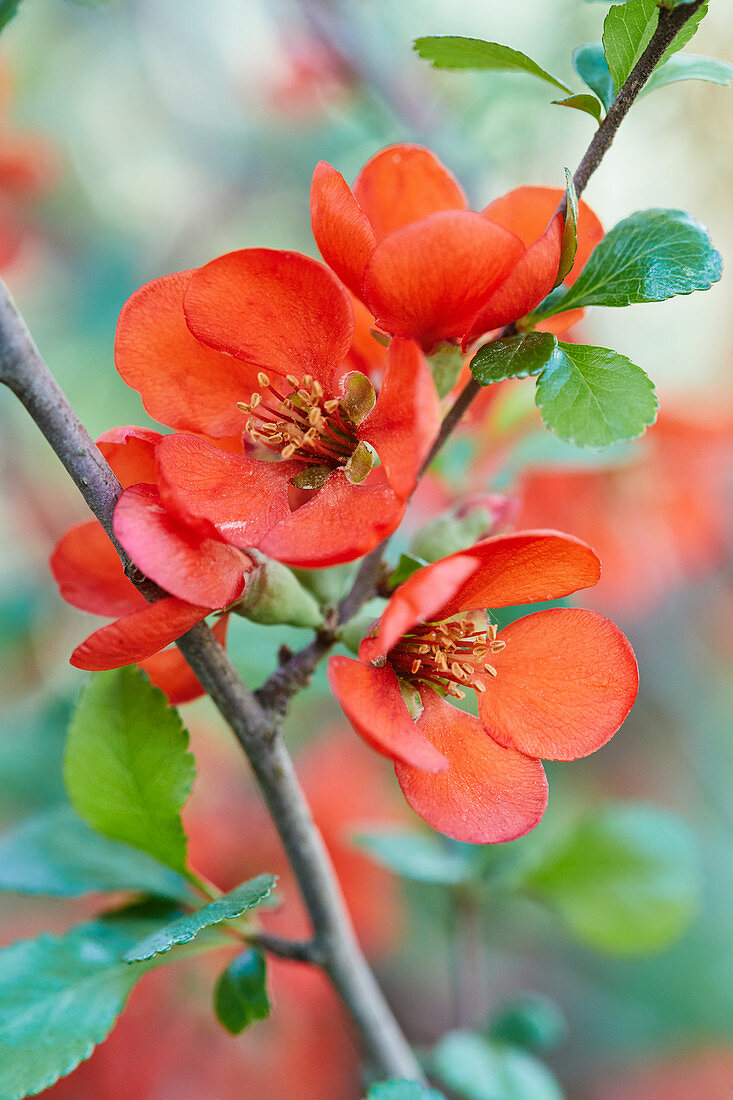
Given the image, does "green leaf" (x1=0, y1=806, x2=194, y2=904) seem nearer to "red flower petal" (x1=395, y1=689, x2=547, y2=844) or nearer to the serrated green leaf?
"red flower petal" (x1=395, y1=689, x2=547, y2=844)

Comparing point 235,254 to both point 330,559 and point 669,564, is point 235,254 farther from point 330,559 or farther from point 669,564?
point 669,564

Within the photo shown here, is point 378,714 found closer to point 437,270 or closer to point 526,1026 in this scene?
point 437,270

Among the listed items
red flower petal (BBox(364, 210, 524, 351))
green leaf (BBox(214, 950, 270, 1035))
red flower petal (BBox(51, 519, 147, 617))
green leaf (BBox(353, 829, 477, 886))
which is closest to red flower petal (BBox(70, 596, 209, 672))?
red flower petal (BBox(51, 519, 147, 617))

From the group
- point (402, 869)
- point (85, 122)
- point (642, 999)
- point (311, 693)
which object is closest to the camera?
point (402, 869)

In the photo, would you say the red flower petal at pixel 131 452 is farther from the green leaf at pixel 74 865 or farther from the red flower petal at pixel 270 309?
the green leaf at pixel 74 865

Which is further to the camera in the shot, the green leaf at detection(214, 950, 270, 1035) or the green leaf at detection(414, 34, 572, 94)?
the green leaf at detection(214, 950, 270, 1035)

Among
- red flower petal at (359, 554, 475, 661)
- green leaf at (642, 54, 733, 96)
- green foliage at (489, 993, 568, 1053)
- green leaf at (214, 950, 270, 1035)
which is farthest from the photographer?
green foliage at (489, 993, 568, 1053)

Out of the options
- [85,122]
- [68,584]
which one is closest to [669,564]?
[68,584]
